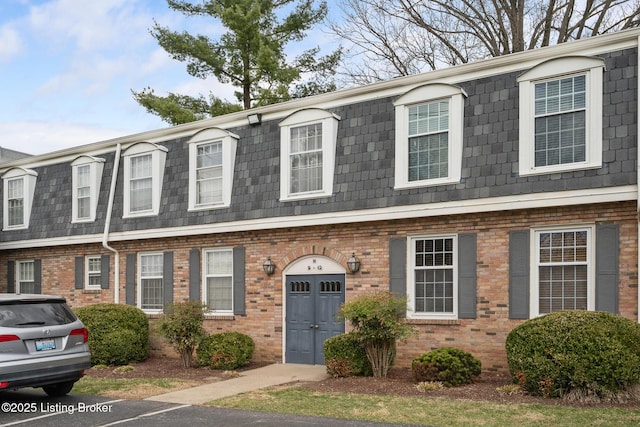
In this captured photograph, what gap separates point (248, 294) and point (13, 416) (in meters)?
6.71

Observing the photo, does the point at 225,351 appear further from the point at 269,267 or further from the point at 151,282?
the point at 151,282

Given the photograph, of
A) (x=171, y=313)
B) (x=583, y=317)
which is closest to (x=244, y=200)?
(x=171, y=313)

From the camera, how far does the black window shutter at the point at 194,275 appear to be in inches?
642

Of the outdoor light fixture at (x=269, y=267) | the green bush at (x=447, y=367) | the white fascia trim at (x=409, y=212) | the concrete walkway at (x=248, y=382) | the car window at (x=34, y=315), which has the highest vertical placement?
the white fascia trim at (x=409, y=212)

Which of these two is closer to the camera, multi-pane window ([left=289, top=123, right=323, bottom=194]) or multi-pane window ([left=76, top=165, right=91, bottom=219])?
multi-pane window ([left=289, top=123, right=323, bottom=194])

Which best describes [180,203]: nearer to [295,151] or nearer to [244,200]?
[244,200]

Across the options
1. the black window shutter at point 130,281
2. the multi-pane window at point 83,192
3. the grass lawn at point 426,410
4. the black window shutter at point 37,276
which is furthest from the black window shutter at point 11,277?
the grass lawn at point 426,410

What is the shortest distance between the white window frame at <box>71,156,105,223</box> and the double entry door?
684 cm

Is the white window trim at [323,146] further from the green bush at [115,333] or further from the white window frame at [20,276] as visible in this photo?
the white window frame at [20,276]

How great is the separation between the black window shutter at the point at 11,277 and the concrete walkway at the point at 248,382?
34.2ft

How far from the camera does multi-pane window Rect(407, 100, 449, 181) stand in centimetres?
1277

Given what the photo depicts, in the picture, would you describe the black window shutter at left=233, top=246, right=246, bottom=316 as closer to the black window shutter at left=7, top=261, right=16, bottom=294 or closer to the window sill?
the window sill

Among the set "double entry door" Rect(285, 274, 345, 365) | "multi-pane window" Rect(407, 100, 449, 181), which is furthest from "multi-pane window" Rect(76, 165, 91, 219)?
"multi-pane window" Rect(407, 100, 449, 181)

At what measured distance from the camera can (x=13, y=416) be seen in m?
9.34
